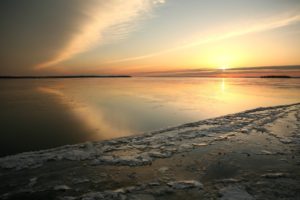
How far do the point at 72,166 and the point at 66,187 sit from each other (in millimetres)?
1145

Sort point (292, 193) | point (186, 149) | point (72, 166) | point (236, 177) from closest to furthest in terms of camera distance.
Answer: point (292, 193), point (236, 177), point (72, 166), point (186, 149)

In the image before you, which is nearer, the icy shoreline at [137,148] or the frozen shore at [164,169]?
the frozen shore at [164,169]

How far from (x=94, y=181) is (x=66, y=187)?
60 centimetres

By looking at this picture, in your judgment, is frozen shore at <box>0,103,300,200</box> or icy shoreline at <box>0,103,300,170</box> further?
icy shoreline at <box>0,103,300,170</box>

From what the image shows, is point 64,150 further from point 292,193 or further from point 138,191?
point 292,193

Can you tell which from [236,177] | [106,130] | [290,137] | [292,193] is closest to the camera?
[292,193]

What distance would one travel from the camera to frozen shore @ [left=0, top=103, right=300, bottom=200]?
14.9 ft

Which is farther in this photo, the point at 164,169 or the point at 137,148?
the point at 137,148

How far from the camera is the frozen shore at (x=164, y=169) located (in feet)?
14.9

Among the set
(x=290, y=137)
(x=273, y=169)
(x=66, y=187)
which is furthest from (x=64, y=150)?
(x=290, y=137)

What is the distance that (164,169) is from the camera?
18.5 feet

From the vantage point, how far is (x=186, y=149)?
711cm

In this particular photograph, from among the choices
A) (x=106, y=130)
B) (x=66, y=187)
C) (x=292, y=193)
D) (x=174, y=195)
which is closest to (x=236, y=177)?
(x=292, y=193)

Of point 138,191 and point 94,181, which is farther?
point 94,181
